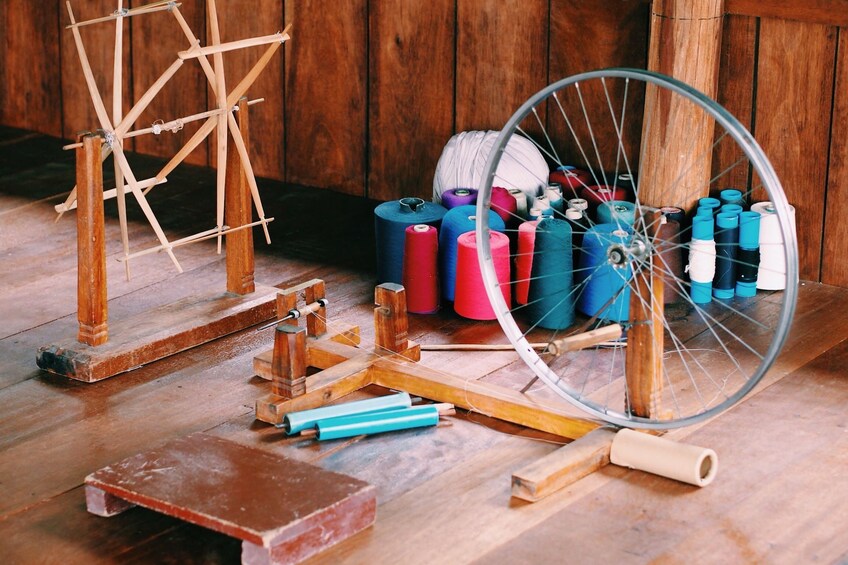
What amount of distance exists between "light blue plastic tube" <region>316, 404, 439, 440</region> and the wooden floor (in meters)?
0.02

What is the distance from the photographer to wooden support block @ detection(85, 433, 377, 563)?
2281mm

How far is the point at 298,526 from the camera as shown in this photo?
2291 mm

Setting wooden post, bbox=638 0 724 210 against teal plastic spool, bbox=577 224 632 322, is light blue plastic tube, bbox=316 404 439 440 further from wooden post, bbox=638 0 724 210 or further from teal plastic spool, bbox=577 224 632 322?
wooden post, bbox=638 0 724 210

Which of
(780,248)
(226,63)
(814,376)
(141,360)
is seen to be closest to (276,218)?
(226,63)

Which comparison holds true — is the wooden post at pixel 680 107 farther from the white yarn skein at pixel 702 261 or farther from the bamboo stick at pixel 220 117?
the bamboo stick at pixel 220 117

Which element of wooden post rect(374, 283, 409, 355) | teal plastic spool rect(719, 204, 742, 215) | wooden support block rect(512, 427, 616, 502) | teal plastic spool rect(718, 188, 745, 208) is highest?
teal plastic spool rect(718, 188, 745, 208)

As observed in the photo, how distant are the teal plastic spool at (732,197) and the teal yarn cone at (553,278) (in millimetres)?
544

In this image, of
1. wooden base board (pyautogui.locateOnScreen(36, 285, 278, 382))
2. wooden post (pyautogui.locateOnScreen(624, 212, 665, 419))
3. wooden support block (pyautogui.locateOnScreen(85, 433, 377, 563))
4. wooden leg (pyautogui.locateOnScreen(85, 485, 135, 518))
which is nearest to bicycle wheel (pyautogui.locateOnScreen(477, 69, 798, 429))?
wooden post (pyautogui.locateOnScreen(624, 212, 665, 419))

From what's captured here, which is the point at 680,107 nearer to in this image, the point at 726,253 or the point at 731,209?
the point at 731,209

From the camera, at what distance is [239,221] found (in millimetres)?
3525

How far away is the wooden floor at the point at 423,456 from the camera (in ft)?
7.88

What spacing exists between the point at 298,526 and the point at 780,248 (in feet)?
6.26

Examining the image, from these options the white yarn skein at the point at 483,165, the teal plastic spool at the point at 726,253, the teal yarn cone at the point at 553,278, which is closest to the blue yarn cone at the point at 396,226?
the white yarn skein at the point at 483,165

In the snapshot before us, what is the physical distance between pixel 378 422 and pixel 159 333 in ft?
2.38
